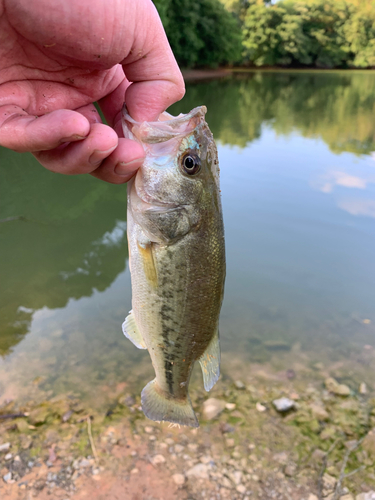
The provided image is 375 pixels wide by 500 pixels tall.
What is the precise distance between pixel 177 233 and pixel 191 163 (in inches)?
15.8

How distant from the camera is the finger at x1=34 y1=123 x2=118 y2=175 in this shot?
Result: 1.79m

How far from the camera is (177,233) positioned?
83.0 inches

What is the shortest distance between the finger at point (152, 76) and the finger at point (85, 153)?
0.35 m

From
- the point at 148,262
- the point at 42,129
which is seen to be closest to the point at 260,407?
the point at 148,262

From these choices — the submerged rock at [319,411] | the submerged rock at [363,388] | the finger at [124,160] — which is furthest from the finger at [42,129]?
the submerged rock at [363,388]

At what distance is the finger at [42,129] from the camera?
170cm

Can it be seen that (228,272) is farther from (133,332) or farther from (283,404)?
(133,332)

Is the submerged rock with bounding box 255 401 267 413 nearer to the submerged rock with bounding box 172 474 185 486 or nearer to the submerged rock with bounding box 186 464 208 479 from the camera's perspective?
the submerged rock with bounding box 186 464 208 479

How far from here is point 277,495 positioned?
3361 mm

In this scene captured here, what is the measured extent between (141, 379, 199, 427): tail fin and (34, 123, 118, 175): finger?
5.13 ft

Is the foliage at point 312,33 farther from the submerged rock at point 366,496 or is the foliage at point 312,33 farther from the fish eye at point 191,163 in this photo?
the fish eye at point 191,163

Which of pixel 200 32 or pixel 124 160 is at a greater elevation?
pixel 124 160

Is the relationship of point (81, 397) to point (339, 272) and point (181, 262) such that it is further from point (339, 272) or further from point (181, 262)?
point (339, 272)

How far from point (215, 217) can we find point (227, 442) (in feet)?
9.00
